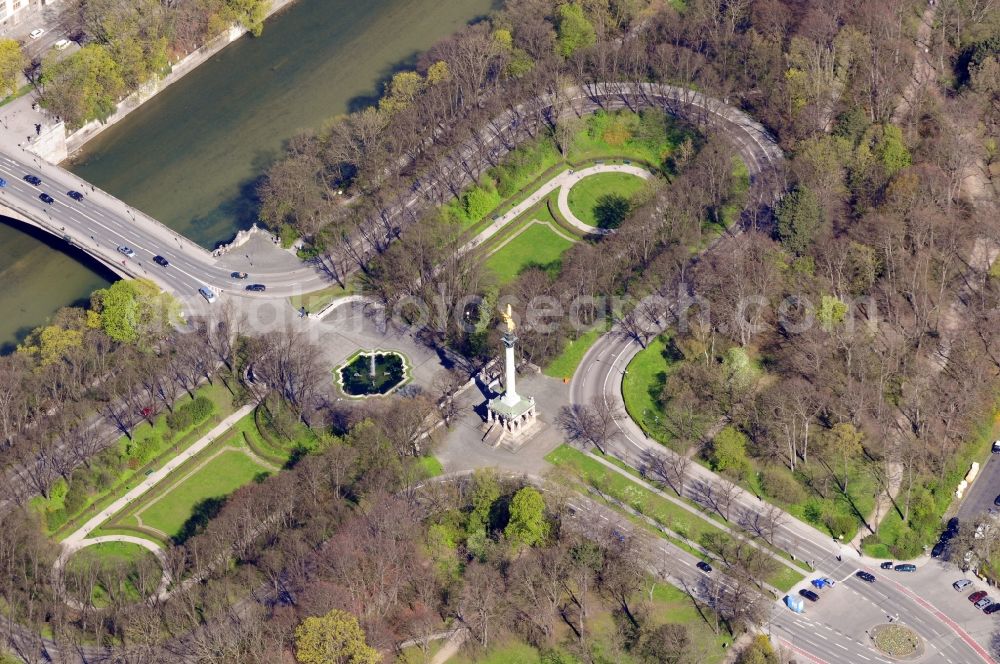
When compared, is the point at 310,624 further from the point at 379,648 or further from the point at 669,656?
the point at 669,656

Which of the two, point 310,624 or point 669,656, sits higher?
point 310,624

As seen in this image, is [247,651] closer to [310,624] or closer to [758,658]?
[310,624]

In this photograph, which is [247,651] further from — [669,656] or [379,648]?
[669,656]

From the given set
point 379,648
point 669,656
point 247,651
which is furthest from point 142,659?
point 669,656

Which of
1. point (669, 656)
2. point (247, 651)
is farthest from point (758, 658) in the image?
point (247, 651)

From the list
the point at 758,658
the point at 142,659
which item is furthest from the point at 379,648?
the point at 758,658
